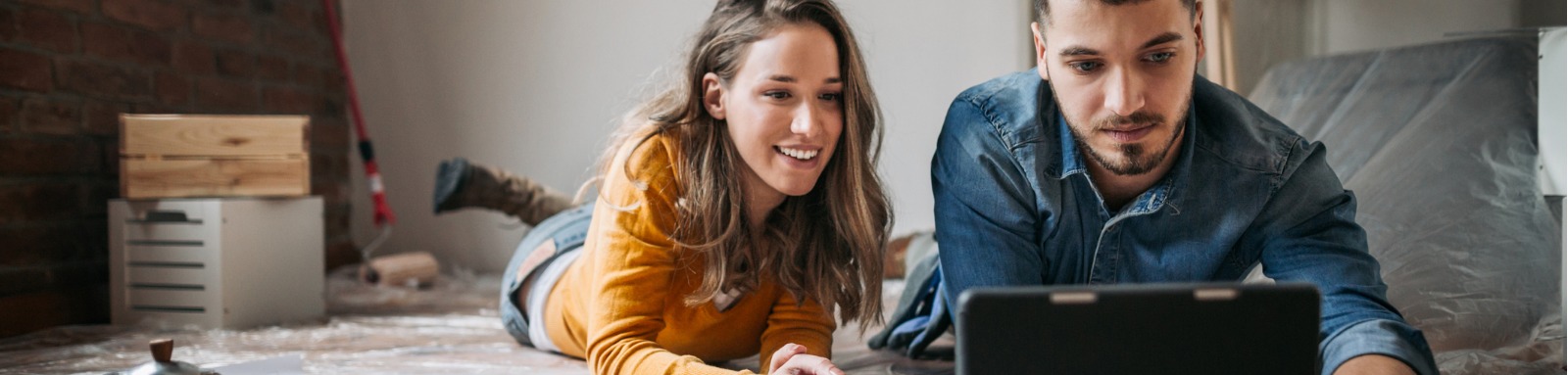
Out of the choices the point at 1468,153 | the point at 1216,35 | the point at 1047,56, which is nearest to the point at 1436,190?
the point at 1468,153

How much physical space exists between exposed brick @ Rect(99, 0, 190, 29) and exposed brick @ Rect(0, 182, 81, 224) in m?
0.33

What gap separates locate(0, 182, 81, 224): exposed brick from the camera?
5.67 feet

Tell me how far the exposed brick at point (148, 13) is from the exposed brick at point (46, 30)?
0.36 ft

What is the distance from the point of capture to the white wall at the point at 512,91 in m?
2.71

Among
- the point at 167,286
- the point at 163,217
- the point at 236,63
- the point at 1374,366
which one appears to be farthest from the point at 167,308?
the point at 1374,366

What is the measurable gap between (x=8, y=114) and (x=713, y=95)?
1264 mm

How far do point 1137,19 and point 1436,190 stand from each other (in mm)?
914

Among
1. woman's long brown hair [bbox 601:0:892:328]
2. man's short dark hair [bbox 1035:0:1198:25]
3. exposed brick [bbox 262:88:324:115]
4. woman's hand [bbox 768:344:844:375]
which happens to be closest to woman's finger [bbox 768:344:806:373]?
woman's hand [bbox 768:344:844:375]

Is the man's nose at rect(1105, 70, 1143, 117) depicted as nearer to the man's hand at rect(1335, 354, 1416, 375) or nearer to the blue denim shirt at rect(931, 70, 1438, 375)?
the blue denim shirt at rect(931, 70, 1438, 375)

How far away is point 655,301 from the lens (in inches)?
43.8

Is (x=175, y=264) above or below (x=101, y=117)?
below

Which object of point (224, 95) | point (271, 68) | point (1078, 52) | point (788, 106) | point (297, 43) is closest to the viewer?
point (1078, 52)

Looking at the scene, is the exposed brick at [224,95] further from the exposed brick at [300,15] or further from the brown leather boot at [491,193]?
the brown leather boot at [491,193]

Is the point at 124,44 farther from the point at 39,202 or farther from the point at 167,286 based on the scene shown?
the point at 167,286
